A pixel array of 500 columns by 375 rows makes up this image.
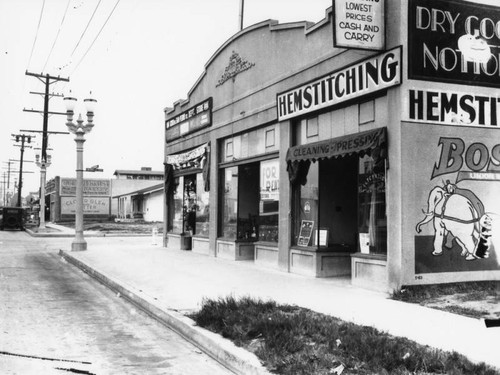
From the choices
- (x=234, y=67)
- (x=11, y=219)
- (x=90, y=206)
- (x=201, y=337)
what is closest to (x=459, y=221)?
(x=201, y=337)

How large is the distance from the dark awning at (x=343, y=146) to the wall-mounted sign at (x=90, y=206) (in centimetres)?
6642

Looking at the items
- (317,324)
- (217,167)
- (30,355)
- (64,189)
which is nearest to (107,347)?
(30,355)

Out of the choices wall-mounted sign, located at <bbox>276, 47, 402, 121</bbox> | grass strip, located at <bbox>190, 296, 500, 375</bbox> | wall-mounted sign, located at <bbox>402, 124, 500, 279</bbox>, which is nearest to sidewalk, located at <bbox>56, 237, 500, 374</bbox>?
grass strip, located at <bbox>190, 296, 500, 375</bbox>

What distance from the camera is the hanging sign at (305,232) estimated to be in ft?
40.6

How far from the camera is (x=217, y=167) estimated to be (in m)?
17.2

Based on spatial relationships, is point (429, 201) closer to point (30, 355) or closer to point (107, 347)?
point (107, 347)

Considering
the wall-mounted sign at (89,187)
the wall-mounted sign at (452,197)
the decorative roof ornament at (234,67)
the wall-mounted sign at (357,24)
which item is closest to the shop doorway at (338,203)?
the wall-mounted sign at (452,197)

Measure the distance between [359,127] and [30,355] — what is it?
7088mm

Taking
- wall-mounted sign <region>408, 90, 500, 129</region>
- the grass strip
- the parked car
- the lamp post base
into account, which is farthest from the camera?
the parked car

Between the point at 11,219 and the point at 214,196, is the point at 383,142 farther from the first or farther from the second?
the point at 11,219

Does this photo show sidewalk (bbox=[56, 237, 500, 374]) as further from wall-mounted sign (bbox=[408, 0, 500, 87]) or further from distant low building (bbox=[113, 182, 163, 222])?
distant low building (bbox=[113, 182, 163, 222])

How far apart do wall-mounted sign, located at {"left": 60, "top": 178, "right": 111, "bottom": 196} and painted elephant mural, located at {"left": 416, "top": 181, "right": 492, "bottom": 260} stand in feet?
221

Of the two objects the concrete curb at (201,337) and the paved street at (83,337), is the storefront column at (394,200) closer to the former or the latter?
the concrete curb at (201,337)

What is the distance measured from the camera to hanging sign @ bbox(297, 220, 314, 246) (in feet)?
40.6
